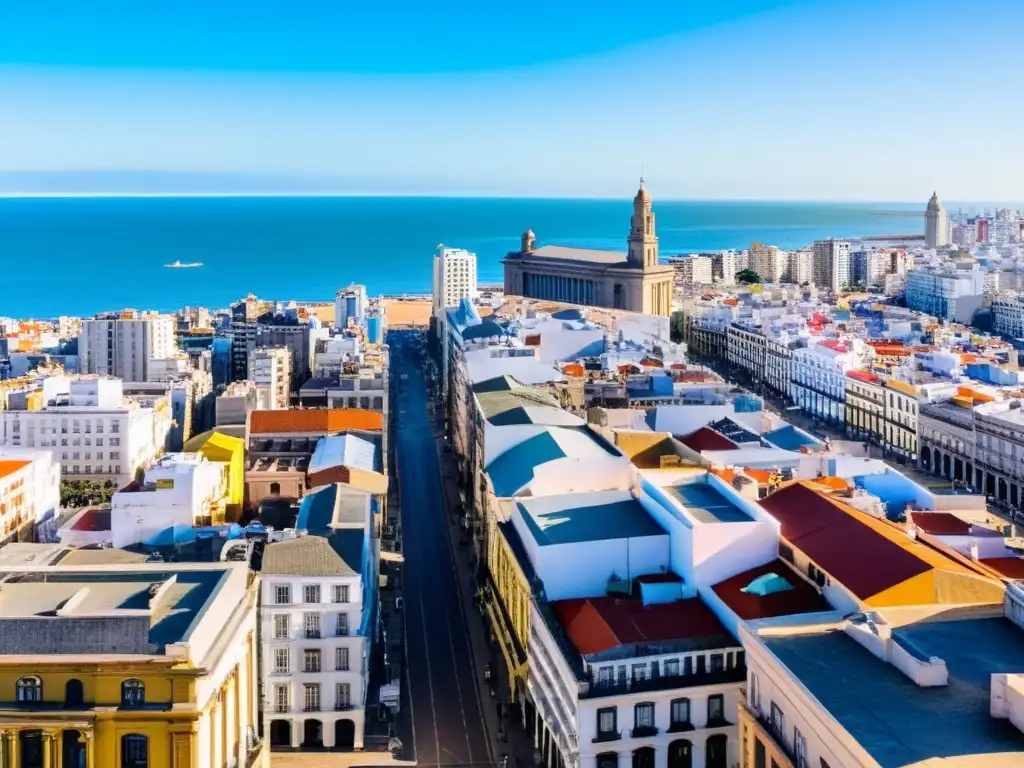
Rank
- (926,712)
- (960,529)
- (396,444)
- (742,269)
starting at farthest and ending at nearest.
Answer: (742,269)
(396,444)
(960,529)
(926,712)

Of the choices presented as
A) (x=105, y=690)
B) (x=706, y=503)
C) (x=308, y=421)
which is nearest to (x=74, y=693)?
(x=105, y=690)

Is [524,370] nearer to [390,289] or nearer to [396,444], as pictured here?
[396,444]

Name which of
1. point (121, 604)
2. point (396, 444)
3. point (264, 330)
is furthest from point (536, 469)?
point (264, 330)

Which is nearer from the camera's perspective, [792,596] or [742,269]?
[792,596]

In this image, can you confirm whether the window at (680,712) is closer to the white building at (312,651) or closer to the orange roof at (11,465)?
the white building at (312,651)

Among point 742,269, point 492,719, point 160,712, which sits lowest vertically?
point 492,719

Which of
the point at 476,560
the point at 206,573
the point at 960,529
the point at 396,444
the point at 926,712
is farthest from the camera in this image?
the point at 396,444

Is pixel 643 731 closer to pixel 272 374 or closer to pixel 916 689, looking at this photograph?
pixel 916 689
